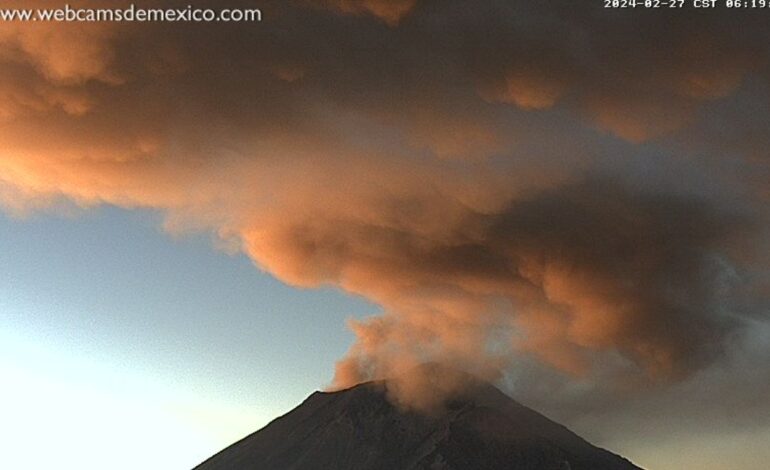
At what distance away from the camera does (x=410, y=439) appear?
16900 cm

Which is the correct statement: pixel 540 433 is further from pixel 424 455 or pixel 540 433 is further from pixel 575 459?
pixel 424 455

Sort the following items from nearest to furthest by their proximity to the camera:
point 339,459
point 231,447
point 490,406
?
point 339,459
point 231,447
point 490,406

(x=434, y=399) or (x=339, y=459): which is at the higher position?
(x=434, y=399)

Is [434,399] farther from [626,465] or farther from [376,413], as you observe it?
[626,465]

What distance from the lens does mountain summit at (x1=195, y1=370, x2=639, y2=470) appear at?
6117 inches

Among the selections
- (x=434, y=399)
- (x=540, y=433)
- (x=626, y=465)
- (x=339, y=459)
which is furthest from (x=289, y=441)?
(x=626, y=465)

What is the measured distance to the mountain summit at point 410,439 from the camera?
510ft

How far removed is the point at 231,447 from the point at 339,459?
24.6m

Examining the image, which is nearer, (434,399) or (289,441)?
(289,441)

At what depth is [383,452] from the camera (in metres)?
165

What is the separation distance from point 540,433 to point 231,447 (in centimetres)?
6184

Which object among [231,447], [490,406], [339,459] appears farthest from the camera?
[490,406]

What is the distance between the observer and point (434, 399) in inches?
7293

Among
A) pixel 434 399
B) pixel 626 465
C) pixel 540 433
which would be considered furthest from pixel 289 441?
pixel 626 465
